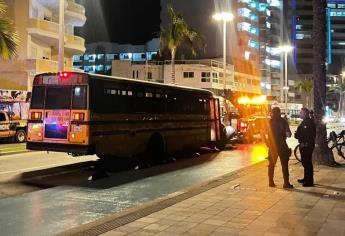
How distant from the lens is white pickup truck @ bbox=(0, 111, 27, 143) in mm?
27953

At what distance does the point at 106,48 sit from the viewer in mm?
104625

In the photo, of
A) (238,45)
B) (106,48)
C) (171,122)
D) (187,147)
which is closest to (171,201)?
(171,122)

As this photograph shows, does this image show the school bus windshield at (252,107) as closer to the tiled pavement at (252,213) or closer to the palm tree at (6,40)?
the palm tree at (6,40)

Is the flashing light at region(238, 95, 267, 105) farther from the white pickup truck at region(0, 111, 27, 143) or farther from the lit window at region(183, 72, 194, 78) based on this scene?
the lit window at region(183, 72, 194, 78)

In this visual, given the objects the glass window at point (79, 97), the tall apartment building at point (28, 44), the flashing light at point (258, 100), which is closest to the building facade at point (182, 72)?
the tall apartment building at point (28, 44)

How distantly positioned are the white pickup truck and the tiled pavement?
19.3 metres

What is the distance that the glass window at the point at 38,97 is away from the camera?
577 inches

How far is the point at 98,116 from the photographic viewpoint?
13992 millimetres

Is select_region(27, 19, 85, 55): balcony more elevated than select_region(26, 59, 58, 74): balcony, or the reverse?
select_region(27, 19, 85, 55): balcony

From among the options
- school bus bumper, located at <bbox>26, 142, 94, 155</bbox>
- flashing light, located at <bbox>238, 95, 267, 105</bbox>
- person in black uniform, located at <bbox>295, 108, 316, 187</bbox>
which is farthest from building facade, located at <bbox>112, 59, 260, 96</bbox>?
person in black uniform, located at <bbox>295, 108, 316, 187</bbox>

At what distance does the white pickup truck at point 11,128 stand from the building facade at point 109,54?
6871cm

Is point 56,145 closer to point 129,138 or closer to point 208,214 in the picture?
point 129,138

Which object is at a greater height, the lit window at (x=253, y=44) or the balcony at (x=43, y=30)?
the lit window at (x=253, y=44)

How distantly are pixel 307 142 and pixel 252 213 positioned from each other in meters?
3.92
